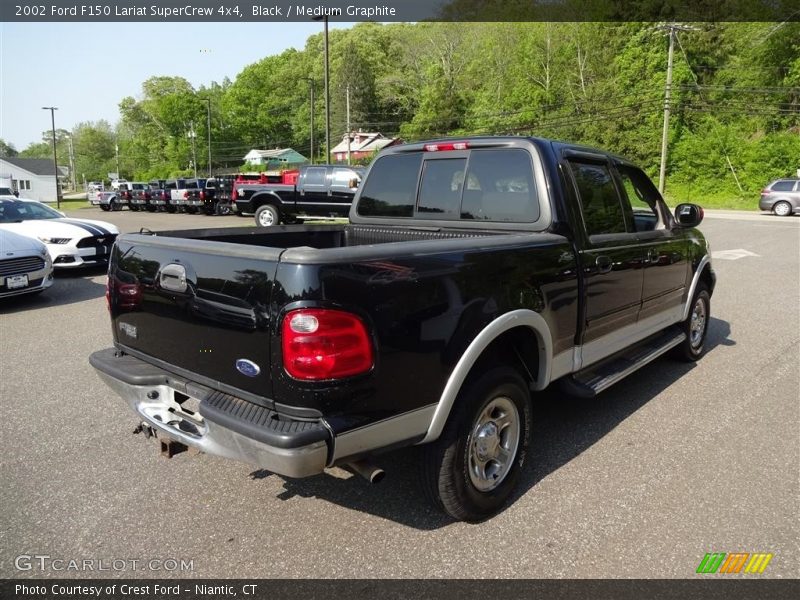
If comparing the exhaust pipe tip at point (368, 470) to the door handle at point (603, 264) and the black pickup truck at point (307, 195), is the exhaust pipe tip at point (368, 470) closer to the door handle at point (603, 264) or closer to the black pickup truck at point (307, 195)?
the door handle at point (603, 264)

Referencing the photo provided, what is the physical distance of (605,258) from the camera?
3.73 meters

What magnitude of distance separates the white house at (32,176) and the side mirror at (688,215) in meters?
86.3

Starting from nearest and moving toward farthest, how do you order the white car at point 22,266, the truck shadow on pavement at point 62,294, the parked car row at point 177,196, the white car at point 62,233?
the white car at point 22,266 < the truck shadow on pavement at point 62,294 < the white car at point 62,233 < the parked car row at point 177,196

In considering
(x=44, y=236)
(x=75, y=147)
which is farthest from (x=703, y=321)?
(x=75, y=147)

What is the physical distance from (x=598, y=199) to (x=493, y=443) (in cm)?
192

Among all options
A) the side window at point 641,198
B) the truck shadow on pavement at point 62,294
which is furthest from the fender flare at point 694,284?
the truck shadow on pavement at point 62,294

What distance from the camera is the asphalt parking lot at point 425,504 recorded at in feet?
8.77

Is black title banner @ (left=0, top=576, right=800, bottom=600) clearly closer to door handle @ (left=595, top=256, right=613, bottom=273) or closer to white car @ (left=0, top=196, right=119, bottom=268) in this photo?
door handle @ (left=595, top=256, right=613, bottom=273)

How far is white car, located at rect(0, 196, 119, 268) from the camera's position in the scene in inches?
408

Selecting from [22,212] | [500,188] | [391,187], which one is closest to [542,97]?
[22,212]


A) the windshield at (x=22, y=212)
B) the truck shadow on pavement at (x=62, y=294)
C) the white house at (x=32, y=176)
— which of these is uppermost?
the white house at (x=32, y=176)

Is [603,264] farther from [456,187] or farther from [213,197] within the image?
[213,197]

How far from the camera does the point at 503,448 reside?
3.12m

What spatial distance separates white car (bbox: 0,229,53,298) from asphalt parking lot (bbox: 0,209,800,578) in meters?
3.72
